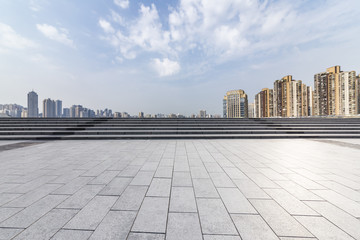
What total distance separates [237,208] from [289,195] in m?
1.48

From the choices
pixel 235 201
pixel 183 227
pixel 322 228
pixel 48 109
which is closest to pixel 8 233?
pixel 183 227

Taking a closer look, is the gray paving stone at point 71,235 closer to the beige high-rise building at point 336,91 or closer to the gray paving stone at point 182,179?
the gray paving stone at point 182,179

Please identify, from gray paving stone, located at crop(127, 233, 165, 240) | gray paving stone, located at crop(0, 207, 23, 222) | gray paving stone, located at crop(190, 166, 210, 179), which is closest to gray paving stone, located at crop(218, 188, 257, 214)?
gray paving stone, located at crop(190, 166, 210, 179)

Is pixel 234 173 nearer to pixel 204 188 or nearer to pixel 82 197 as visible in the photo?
pixel 204 188

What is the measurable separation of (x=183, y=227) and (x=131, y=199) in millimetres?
1417

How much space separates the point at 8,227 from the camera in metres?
2.37

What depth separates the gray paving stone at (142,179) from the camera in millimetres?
4041

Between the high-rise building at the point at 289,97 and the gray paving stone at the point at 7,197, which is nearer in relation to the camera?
the gray paving stone at the point at 7,197

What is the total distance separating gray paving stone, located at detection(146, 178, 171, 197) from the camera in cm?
346

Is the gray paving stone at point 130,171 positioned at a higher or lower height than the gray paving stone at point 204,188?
higher

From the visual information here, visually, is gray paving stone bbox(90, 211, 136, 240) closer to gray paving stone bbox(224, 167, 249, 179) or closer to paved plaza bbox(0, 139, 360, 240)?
paved plaza bbox(0, 139, 360, 240)

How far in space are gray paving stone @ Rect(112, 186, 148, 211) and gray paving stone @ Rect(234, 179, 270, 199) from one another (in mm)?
2422

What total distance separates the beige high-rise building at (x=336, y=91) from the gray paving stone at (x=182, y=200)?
87.0 m

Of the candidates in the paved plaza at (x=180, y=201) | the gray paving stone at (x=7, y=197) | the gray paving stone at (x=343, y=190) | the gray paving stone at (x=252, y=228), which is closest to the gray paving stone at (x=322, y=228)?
the paved plaza at (x=180, y=201)
